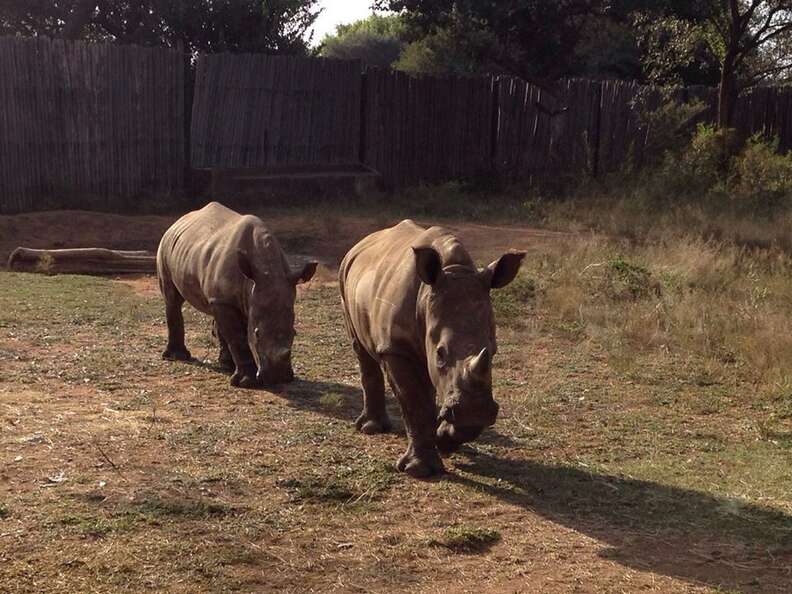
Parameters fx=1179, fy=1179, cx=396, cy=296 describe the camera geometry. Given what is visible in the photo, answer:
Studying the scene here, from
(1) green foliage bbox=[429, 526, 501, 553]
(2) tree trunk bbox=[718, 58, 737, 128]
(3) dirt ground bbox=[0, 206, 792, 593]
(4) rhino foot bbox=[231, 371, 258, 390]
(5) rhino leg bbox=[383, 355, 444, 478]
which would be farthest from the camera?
(2) tree trunk bbox=[718, 58, 737, 128]

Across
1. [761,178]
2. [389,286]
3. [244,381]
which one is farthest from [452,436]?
[761,178]

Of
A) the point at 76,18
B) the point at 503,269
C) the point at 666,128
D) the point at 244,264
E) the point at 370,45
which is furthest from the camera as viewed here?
the point at 370,45

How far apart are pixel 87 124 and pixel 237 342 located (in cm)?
1029

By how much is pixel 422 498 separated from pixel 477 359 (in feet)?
3.41

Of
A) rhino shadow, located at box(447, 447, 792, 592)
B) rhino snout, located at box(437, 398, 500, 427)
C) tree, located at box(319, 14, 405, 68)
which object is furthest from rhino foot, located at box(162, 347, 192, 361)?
tree, located at box(319, 14, 405, 68)

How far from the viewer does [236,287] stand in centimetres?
899

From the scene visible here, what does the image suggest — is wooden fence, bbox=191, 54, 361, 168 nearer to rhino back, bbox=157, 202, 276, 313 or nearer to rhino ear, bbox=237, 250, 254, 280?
rhino back, bbox=157, 202, 276, 313

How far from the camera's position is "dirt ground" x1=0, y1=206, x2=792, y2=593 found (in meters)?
5.23

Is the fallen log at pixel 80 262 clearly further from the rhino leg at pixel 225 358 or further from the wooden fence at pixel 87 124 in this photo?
the rhino leg at pixel 225 358

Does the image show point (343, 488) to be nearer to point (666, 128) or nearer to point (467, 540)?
point (467, 540)

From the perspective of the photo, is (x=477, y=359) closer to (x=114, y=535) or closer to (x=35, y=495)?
(x=114, y=535)

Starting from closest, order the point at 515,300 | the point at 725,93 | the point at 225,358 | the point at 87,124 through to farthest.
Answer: the point at 225,358 < the point at 515,300 < the point at 87,124 < the point at 725,93

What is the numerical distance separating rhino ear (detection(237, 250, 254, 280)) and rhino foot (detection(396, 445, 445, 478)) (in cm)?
243

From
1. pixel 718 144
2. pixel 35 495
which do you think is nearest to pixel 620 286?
pixel 35 495
